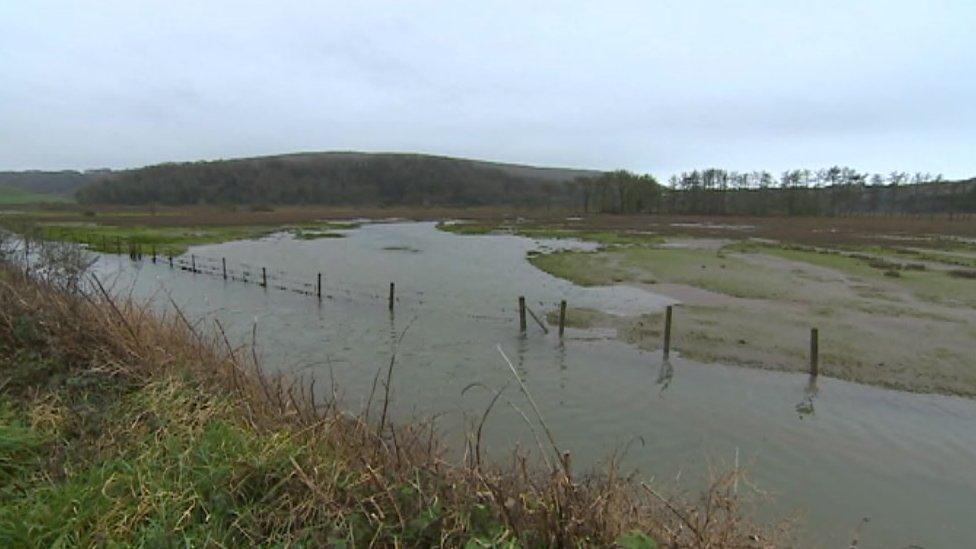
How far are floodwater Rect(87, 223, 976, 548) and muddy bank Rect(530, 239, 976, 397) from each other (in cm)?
142

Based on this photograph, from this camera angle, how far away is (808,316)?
24.1m

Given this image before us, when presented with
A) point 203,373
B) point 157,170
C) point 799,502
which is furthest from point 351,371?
point 157,170

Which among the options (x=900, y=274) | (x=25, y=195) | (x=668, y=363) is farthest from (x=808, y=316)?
(x=25, y=195)

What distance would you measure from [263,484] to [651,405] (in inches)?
457

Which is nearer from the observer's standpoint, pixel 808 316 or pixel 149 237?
pixel 808 316

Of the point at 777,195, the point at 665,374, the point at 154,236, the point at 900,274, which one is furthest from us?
the point at 777,195

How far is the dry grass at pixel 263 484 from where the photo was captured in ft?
12.4

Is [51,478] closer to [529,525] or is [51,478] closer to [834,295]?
[529,525]

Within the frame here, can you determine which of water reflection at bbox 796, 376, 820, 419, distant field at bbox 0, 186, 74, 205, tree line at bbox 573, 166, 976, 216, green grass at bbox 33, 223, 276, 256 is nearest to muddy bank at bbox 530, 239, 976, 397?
water reflection at bbox 796, 376, 820, 419

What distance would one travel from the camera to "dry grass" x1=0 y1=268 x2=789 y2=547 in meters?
3.79

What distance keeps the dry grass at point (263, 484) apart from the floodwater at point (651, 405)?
177 centimetres

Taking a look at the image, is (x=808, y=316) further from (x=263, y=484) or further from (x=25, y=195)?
(x=25, y=195)

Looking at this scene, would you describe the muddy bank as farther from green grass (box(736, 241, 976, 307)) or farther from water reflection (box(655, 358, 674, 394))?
water reflection (box(655, 358, 674, 394))

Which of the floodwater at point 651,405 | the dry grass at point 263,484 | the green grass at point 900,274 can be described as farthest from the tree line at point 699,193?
the dry grass at point 263,484
